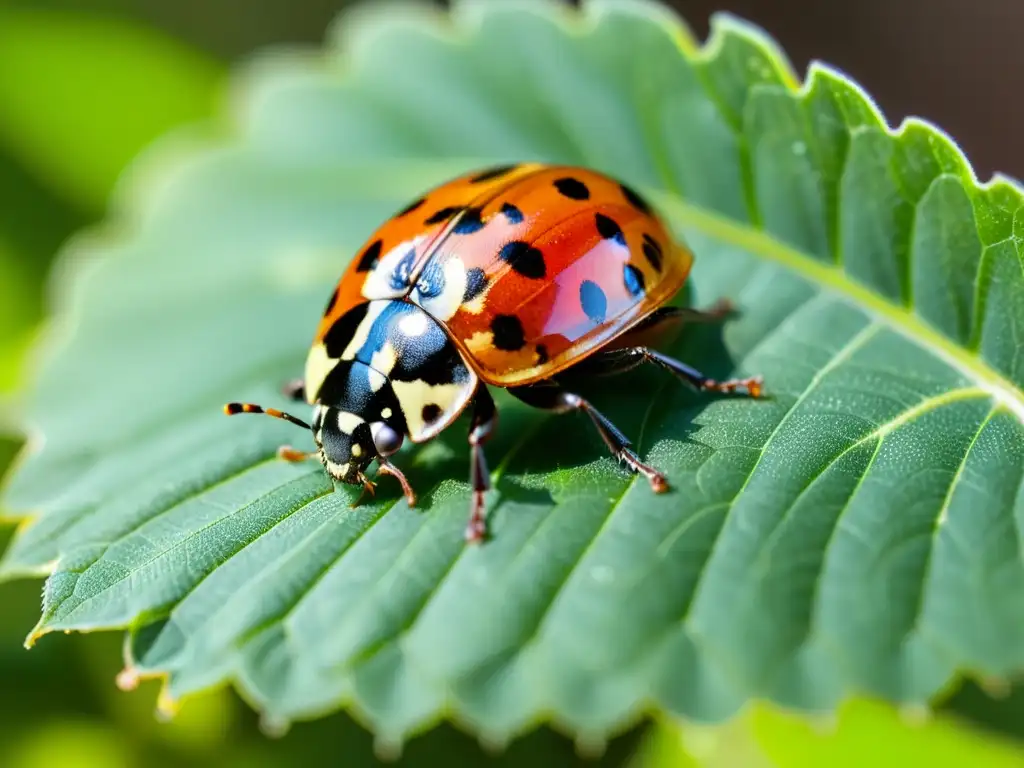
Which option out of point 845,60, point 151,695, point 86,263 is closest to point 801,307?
point 151,695

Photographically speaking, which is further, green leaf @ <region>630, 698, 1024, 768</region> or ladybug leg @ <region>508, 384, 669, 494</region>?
green leaf @ <region>630, 698, 1024, 768</region>

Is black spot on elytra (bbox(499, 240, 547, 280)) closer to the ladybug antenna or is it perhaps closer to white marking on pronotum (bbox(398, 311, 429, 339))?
white marking on pronotum (bbox(398, 311, 429, 339))

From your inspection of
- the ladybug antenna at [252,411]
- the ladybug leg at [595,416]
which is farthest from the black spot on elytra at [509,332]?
the ladybug antenna at [252,411]

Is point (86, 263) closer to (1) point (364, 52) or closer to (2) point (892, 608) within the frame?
(1) point (364, 52)

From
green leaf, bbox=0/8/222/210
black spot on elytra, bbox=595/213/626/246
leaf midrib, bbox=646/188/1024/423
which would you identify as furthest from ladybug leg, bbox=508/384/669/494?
green leaf, bbox=0/8/222/210

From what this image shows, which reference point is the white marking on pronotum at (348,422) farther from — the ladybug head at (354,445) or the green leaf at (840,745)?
the green leaf at (840,745)

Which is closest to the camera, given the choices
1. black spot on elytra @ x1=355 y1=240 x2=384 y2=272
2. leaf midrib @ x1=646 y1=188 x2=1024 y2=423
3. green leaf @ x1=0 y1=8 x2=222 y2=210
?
leaf midrib @ x1=646 y1=188 x2=1024 y2=423

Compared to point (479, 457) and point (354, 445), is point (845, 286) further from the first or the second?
point (354, 445)

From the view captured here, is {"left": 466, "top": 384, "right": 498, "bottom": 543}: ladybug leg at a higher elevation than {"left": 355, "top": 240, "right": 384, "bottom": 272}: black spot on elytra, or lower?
lower

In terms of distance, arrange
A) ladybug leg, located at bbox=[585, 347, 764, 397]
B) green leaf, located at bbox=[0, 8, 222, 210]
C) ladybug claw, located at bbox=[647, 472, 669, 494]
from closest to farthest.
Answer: ladybug claw, located at bbox=[647, 472, 669, 494] < ladybug leg, located at bbox=[585, 347, 764, 397] < green leaf, located at bbox=[0, 8, 222, 210]
